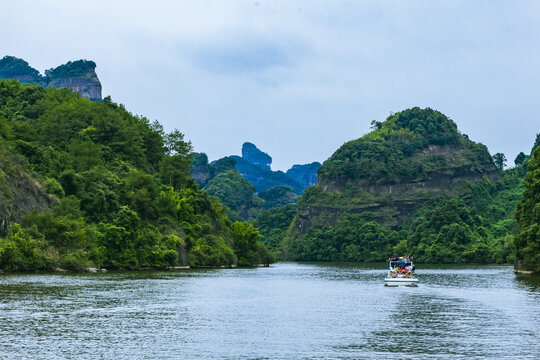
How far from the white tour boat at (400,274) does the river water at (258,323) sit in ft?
39.2

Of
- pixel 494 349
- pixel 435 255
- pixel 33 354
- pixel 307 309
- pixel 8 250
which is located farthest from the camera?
pixel 435 255

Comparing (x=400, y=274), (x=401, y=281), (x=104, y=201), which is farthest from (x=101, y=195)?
(x=401, y=281)

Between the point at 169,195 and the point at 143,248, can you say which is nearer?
the point at 143,248

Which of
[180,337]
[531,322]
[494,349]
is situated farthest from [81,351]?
[531,322]

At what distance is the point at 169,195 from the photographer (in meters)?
133

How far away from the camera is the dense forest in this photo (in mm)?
96000

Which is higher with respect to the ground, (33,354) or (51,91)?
(51,91)

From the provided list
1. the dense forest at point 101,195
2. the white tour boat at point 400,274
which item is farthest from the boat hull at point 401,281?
the dense forest at point 101,195

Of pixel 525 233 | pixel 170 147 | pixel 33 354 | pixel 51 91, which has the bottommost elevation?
pixel 33 354

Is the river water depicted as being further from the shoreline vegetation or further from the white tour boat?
the shoreline vegetation

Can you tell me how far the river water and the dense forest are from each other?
27401mm

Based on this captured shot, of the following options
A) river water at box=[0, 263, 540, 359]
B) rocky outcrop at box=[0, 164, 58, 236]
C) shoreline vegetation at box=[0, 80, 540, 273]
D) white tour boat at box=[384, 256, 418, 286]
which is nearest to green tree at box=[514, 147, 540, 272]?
shoreline vegetation at box=[0, 80, 540, 273]

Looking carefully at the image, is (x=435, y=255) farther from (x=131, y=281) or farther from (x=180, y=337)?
(x=180, y=337)

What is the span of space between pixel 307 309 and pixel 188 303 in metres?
9.87
